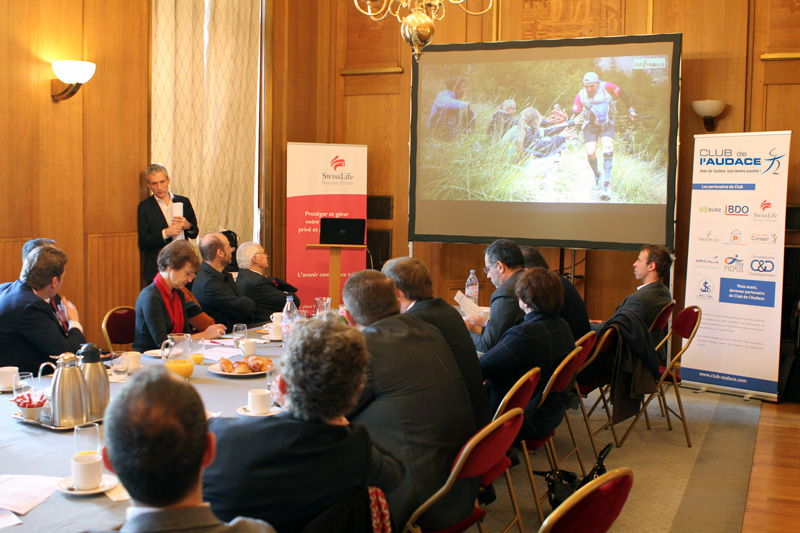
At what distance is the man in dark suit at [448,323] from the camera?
3008mm

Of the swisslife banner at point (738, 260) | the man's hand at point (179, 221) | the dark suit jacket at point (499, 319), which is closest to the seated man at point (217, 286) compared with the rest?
the man's hand at point (179, 221)

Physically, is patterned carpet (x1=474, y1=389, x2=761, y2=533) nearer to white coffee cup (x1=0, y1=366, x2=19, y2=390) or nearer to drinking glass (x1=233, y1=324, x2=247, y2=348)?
drinking glass (x1=233, y1=324, x2=247, y2=348)

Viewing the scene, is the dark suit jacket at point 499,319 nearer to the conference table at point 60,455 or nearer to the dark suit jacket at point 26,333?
the conference table at point 60,455

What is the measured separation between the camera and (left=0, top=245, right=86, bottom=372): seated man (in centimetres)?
319

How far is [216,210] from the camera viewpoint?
716 centimetres

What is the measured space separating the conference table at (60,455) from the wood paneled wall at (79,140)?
2.56 m

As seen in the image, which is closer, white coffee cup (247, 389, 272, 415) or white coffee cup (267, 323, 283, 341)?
white coffee cup (247, 389, 272, 415)

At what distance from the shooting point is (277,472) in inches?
62.6

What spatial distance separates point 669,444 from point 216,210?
462cm

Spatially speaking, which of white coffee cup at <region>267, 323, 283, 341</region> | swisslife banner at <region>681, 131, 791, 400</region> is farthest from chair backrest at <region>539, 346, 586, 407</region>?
swisslife banner at <region>681, 131, 791, 400</region>

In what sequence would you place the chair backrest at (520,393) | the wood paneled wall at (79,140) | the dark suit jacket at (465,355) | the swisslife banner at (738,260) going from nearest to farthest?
the chair backrest at (520,393), the dark suit jacket at (465,355), the wood paneled wall at (79,140), the swisslife banner at (738,260)

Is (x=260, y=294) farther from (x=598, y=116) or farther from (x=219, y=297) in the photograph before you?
(x=598, y=116)

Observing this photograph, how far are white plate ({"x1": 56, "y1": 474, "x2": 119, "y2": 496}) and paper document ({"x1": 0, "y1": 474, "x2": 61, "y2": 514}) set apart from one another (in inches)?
0.8

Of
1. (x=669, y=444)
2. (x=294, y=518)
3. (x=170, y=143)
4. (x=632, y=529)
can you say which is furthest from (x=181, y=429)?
(x=170, y=143)
